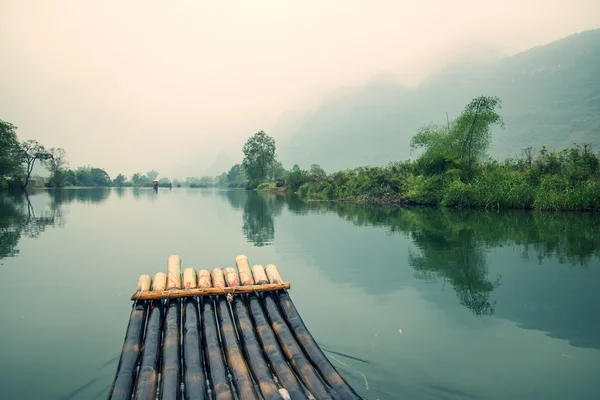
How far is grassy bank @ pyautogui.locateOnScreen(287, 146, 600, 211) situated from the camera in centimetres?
2458

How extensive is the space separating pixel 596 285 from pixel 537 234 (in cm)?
792

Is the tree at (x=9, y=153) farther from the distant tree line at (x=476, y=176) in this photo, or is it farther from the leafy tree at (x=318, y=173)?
the distant tree line at (x=476, y=176)

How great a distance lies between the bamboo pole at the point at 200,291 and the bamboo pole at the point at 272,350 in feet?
0.50

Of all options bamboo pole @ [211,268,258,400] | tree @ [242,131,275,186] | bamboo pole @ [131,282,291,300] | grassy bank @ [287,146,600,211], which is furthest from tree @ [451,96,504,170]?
tree @ [242,131,275,186]

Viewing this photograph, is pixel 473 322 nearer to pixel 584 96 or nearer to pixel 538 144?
pixel 538 144

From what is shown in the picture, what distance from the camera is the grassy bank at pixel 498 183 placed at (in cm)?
2458

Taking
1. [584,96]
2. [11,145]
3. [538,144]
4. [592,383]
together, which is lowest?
[592,383]

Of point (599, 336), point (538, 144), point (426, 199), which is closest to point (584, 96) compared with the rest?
point (538, 144)

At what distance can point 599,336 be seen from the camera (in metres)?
5.68

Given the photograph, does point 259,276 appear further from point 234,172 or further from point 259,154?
point 234,172

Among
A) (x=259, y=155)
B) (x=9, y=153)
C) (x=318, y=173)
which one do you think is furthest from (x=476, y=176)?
(x=9, y=153)

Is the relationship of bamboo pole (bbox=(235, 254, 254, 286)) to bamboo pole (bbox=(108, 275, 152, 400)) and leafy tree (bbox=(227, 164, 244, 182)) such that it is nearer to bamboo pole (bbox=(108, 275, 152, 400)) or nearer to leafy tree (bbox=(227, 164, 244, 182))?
bamboo pole (bbox=(108, 275, 152, 400))

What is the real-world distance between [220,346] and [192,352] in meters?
0.38

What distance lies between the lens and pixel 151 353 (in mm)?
3664
